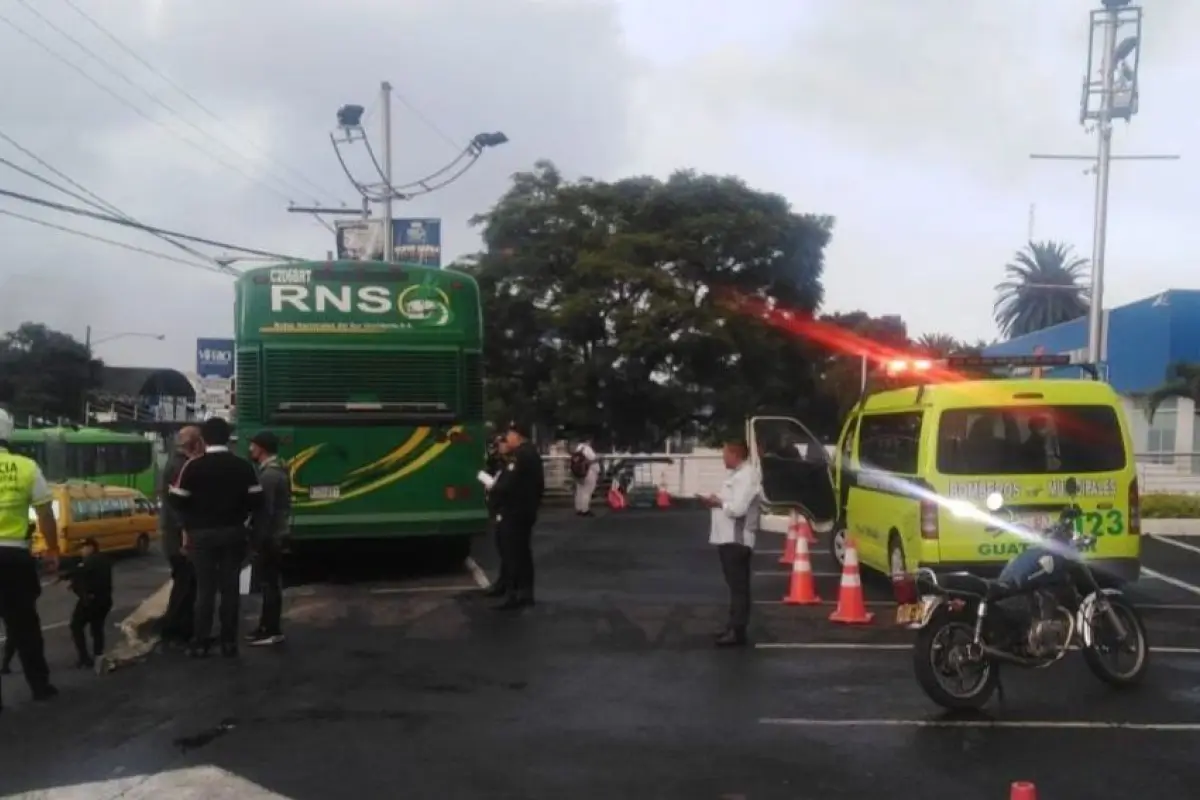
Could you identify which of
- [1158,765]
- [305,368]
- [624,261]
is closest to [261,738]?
[1158,765]

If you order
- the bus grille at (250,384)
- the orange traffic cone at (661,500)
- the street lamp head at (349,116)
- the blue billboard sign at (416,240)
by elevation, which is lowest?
the orange traffic cone at (661,500)

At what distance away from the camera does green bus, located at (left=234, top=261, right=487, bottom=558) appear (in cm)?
1527

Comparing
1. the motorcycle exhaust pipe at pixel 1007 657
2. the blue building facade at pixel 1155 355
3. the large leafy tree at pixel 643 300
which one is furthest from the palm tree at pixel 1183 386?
the motorcycle exhaust pipe at pixel 1007 657

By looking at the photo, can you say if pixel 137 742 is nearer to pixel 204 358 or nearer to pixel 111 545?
pixel 111 545

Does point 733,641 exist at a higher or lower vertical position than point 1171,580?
higher

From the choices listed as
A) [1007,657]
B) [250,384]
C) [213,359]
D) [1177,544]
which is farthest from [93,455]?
[1007,657]

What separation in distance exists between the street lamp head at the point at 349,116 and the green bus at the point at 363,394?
17.6m

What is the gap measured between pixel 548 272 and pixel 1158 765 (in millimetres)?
30850

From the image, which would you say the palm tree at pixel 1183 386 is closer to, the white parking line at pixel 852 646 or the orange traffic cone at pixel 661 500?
the orange traffic cone at pixel 661 500

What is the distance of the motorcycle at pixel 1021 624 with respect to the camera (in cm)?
873

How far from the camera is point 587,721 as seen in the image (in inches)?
335

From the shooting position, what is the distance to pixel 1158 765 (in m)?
7.45

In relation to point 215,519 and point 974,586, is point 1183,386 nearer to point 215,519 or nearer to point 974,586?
point 974,586

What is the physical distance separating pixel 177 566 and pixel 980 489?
22.0ft
